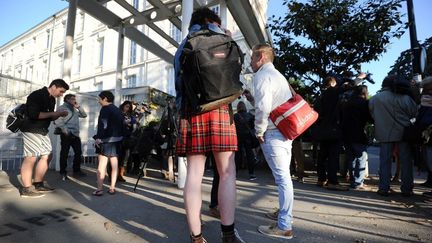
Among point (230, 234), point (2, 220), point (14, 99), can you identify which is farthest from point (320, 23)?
point (14, 99)

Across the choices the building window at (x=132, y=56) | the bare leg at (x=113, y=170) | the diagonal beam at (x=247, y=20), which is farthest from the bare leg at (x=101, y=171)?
the building window at (x=132, y=56)

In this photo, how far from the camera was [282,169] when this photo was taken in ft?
9.75

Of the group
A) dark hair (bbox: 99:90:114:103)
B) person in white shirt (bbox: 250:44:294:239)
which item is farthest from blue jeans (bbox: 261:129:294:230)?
dark hair (bbox: 99:90:114:103)

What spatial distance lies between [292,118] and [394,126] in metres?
3.19

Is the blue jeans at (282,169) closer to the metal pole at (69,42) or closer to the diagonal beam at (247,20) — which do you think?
the diagonal beam at (247,20)

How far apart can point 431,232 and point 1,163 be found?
8728mm

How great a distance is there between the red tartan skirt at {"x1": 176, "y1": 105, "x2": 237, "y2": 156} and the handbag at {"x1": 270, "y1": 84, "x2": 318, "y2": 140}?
1.95 feet

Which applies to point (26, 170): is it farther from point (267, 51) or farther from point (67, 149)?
point (267, 51)

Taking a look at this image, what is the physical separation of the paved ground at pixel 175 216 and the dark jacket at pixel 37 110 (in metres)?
1.10

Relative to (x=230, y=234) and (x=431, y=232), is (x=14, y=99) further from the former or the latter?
(x=431, y=232)

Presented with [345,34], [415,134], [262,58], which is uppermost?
[345,34]

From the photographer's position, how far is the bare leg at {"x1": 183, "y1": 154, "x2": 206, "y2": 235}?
2412 millimetres

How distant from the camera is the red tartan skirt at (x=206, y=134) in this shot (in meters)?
2.49

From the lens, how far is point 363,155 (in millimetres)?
5762
